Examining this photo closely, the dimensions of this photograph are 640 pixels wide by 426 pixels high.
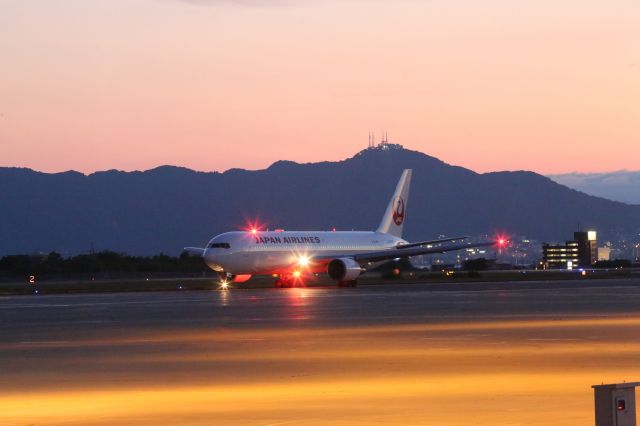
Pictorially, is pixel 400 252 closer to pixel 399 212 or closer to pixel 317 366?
pixel 399 212

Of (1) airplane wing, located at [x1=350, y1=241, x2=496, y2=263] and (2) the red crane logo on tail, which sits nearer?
(1) airplane wing, located at [x1=350, y1=241, x2=496, y2=263]

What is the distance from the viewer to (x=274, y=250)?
6800cm

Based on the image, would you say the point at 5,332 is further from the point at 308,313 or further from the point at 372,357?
the point at 372,357

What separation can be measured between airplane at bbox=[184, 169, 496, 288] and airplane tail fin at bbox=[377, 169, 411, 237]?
281cm

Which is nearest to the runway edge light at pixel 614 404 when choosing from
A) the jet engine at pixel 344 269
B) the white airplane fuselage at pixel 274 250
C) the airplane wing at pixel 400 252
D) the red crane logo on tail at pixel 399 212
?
the white airplane fuselage at pixel 274 250

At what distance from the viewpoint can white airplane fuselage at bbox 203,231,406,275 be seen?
219 ft

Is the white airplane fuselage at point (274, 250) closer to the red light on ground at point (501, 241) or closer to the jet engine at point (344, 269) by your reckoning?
the jet engine at point (344, 269)

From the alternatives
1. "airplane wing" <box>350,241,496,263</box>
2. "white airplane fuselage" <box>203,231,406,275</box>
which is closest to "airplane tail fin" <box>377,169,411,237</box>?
"airplane wing" <box>350,241,496,263</box>

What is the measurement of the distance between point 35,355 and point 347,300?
24.5 meters

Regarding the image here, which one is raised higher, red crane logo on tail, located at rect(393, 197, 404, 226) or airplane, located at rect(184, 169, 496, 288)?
red crane logo on tail, located at rect(393, 197, 404, 226)

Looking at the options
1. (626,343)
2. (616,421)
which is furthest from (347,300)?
(616,421)

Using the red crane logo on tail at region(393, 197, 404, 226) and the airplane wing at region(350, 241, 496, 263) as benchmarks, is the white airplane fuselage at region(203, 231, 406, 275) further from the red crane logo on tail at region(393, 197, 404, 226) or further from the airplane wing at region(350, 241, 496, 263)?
the red crane logo on tail at region(393, 197, 404, 226)

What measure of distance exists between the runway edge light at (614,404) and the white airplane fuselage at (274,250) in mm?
57567

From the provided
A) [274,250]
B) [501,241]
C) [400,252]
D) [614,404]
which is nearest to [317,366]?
[614,404]
